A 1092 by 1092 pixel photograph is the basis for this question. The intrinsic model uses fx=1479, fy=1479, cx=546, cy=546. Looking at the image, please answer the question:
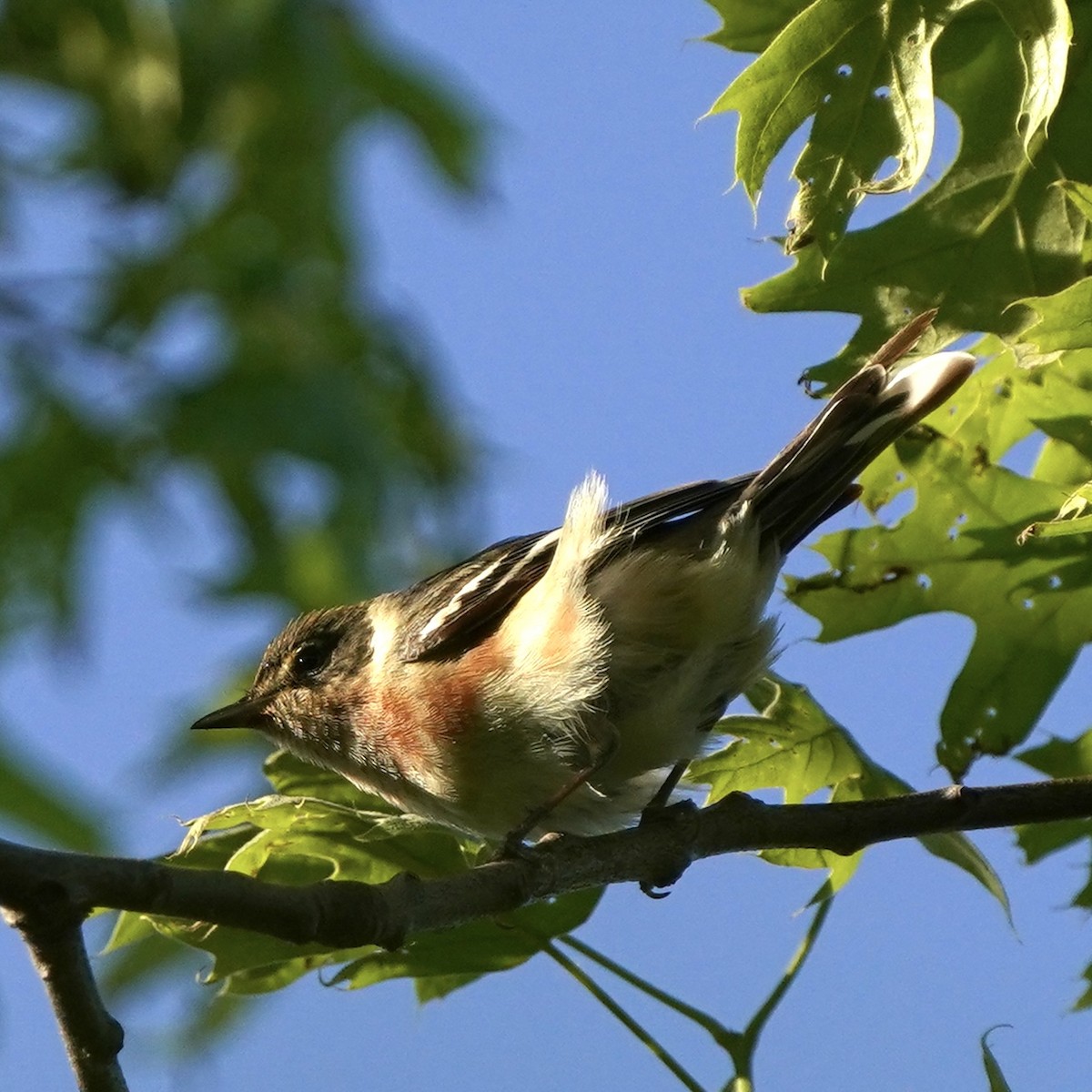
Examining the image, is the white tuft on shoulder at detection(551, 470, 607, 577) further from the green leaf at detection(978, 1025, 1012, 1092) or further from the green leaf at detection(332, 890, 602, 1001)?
the green leaf at detection(978, 1025, 1012, 1092)

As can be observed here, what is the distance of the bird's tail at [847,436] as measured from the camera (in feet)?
9.48

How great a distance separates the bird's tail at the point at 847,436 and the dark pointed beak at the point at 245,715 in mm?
1591

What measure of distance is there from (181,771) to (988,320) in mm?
2514

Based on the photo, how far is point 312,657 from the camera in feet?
14.6

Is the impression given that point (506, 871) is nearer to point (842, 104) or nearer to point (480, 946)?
point (480, 946)

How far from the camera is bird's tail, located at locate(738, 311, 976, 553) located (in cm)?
289

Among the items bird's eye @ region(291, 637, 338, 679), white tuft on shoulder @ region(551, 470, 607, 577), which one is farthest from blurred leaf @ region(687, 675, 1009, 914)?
bird's eye @ region(291, 637, 338, 679)

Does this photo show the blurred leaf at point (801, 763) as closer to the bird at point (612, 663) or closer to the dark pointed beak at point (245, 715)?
the bird at point (612, 663)

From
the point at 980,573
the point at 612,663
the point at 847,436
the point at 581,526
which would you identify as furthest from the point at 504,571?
the point at 980,573

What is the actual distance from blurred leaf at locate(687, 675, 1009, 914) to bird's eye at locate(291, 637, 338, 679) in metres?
1.65

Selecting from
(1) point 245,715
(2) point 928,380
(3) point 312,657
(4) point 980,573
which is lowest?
(4) point 980,573

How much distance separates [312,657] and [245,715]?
27 centimetres

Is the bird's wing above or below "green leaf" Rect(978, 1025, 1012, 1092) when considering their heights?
above

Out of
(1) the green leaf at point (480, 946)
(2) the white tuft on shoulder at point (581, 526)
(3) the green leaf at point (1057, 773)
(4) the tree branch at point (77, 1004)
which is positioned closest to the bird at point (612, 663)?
(2) the white tuft on shoulder at point (581, 526)
